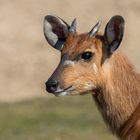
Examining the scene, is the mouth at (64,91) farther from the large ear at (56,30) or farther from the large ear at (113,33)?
the large ear at (56,30)

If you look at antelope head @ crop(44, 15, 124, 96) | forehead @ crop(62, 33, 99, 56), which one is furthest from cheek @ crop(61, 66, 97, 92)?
forehead @ crop(62, 33, 99, 56)

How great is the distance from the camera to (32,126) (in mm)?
23875

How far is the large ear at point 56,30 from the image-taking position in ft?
45.3

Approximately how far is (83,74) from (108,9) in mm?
29594

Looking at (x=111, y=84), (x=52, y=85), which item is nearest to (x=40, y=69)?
(x=111, y=84)

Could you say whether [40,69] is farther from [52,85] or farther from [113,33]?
[52,85]

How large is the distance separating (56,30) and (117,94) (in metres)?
1.59

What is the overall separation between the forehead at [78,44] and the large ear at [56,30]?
1.11 feet

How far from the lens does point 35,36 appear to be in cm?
3928

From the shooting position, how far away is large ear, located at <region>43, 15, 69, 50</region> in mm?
13797

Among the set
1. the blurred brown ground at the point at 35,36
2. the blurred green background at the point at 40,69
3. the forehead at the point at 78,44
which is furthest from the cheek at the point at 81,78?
the blurred brown ground at the point at 35,36

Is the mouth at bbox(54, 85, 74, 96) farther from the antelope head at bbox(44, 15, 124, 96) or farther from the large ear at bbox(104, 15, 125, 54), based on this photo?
the large ear at bbox(104, 15, 125, 54)

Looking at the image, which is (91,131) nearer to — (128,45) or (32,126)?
(32,126)

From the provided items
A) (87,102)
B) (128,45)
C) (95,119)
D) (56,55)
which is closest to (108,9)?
(128,45)
